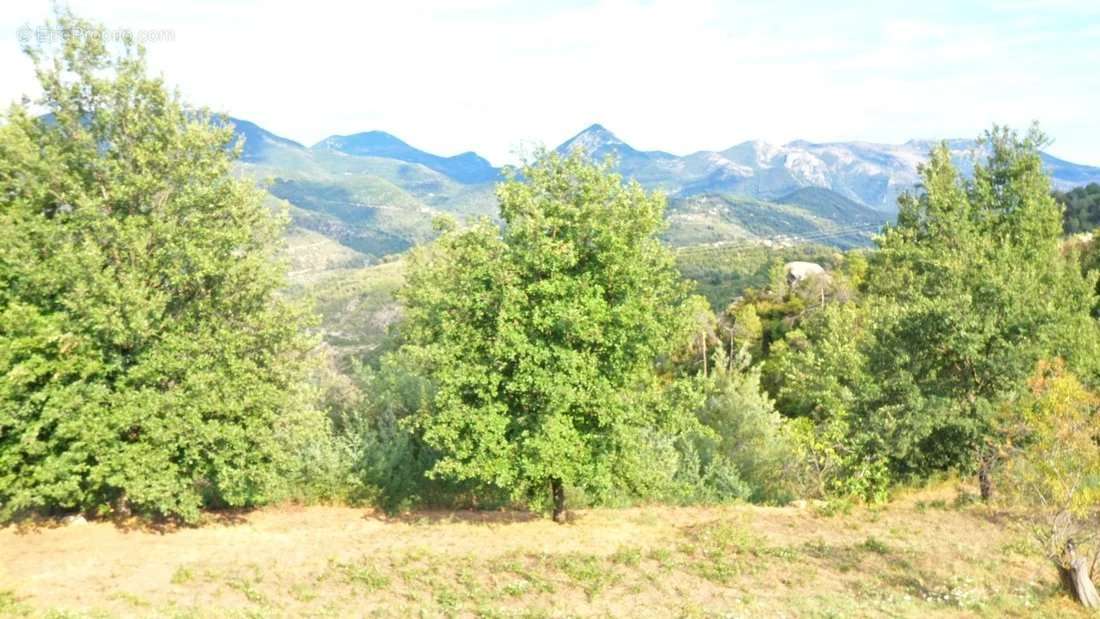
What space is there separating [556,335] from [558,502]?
5135mm

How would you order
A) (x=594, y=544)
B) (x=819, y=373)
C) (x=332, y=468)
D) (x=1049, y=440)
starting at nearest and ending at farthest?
(x=1049, y=440) < (x=594, y=544) < (x=332, y=468) < (x=819, y=373)

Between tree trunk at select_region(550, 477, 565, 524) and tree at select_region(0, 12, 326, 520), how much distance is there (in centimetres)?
725

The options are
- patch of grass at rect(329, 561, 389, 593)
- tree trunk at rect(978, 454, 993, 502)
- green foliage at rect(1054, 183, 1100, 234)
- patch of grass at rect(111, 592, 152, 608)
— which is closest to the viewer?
patch of grass at rect(111, 592, 152, 608)

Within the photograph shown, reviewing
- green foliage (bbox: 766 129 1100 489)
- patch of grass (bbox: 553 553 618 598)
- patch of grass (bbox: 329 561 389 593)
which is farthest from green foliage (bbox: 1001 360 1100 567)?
patch of grass (bbox: 329 561 389 593)

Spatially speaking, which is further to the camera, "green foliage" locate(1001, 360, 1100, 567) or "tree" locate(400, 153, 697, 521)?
"tree" locate(400, 153, 697, 521)

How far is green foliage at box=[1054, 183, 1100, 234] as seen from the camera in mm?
116562

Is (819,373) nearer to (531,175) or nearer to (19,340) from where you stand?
(531,175)

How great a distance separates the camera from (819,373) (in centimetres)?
3784

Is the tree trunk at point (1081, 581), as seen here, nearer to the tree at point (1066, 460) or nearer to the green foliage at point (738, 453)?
the tree at point (1066, 460)

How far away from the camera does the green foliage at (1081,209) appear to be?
116562 mm

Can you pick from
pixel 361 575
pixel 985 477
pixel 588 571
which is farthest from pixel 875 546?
pixel 361 575

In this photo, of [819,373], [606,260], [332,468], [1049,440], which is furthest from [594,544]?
[819,373]

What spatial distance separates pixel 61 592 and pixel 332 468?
798 centimetres

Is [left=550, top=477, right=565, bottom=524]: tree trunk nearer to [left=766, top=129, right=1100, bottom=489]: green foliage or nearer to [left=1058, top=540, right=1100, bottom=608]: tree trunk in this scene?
[left=766, top=129, right=1100, bottom=489]: green foliage
